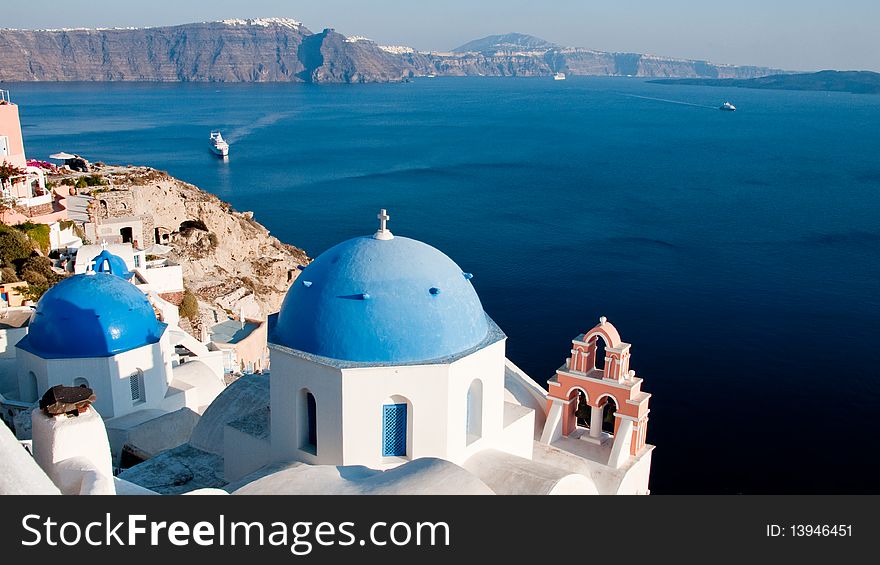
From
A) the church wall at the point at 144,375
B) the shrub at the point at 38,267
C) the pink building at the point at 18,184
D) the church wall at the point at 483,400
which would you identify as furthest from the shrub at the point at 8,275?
Result: the church wall at the point at 483,400

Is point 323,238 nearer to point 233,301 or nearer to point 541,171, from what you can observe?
point 233,301

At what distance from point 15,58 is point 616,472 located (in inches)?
8353

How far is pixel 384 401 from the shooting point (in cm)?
984

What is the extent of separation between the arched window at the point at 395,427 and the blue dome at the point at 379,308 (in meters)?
0.65

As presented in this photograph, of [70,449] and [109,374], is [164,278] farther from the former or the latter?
[70,449]

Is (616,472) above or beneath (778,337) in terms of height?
above

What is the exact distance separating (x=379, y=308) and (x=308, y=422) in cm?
197

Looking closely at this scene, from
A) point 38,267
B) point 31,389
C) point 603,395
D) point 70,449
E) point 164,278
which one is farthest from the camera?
point 164,278

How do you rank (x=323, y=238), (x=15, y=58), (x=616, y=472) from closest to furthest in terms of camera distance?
(x=616, y=472), (x=323, y=238), (x=15, y=58)

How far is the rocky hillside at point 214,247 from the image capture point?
3020cm

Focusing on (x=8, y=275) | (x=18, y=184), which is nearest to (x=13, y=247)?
(x=8, y=275)

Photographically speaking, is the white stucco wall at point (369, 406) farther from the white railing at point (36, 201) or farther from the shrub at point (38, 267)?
the white railing at point (36, 201)

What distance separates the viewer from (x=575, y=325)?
1300 inches

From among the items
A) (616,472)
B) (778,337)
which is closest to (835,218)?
(778,337)
